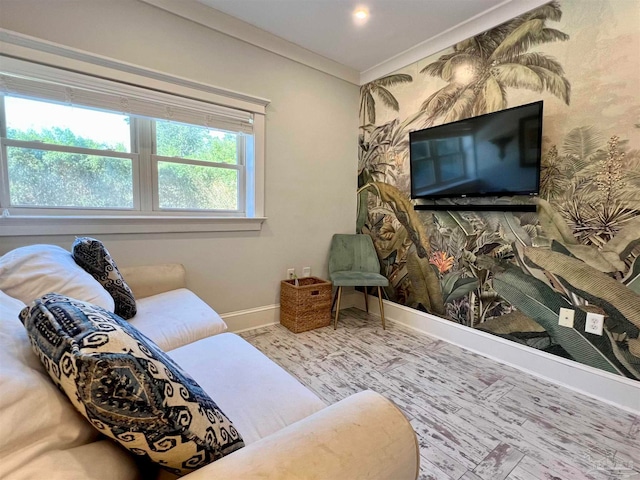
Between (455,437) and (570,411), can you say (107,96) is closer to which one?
(455,437)

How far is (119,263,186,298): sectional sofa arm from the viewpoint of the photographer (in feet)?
6.47

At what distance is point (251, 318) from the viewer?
9.01ft

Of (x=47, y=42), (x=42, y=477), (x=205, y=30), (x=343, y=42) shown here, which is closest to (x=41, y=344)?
(x=42, y=477)

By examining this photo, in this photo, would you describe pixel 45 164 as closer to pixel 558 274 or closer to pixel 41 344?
pixel 41 344

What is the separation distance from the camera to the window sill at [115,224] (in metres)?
1.79

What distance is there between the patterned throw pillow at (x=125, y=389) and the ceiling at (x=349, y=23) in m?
2.43

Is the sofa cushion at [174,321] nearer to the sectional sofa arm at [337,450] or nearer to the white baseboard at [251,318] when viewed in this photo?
the white baseboard at [251,318]

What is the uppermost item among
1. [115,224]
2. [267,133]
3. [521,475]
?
[267,133]

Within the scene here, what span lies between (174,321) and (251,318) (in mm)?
1194

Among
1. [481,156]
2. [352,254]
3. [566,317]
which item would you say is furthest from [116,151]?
[566,317]

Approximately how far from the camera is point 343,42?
8.64 ft

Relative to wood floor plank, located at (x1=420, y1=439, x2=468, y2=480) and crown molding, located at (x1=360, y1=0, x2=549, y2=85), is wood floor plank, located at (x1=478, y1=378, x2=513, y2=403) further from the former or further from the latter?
crown molding, located at (x1=360, y1=0, x2=549, y2=85)

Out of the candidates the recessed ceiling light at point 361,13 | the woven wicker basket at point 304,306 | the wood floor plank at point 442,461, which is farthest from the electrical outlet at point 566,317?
the recessed ceiling light at point 361,13

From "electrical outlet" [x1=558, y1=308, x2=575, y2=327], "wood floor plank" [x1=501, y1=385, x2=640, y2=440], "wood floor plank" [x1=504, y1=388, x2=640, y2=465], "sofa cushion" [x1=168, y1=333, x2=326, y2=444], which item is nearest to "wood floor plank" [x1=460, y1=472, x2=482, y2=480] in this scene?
"wood floor plank" [x1=504, y1=388, x2=640, y2=465]
